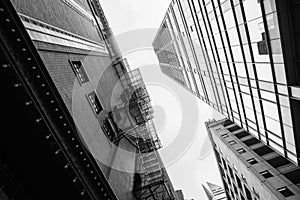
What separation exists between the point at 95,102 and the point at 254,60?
1308 centimetres

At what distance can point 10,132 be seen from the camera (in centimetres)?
902

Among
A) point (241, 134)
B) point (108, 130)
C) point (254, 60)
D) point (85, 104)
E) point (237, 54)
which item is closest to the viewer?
point (85, 104)

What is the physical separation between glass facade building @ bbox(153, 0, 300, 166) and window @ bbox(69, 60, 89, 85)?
41.2 ft

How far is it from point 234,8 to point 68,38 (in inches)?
501

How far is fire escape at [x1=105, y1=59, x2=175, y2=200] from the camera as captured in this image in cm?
2316

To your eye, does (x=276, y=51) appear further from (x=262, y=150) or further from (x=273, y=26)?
(x=262, y=150)

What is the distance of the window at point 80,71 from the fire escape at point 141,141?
563 centimetres

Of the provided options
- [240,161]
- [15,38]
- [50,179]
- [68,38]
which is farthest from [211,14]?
[240,161]

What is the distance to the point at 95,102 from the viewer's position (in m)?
19.4

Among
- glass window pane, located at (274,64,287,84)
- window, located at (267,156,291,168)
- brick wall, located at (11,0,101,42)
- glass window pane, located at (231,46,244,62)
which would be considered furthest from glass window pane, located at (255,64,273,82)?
window, located at (267,156,291,168)

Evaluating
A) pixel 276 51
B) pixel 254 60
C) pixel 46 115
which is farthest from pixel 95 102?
pixel 276 51

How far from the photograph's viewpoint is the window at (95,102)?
1769 cm

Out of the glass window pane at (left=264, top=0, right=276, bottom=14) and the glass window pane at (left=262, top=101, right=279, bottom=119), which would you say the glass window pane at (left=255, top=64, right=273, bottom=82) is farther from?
the glass window pane at (left=264, top=0, right=276, bottom=14)

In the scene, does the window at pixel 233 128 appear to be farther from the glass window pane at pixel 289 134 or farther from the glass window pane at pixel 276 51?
the glass window pane at pixel 276 51
